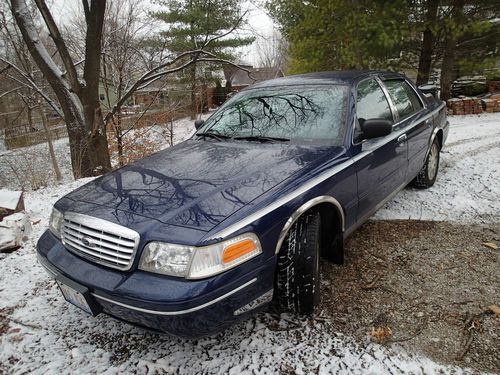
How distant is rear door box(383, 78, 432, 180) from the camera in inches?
136

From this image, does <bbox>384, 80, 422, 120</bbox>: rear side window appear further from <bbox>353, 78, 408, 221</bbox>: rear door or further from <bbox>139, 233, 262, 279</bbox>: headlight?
<bbox>139, 233, 262, 279</bbox>: headlight

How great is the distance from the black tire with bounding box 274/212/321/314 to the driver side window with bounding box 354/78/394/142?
100cm

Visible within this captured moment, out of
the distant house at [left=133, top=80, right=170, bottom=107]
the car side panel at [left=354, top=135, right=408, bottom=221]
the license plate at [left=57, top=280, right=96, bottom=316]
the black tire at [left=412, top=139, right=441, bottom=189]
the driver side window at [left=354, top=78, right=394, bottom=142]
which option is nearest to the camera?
the license plate at [left=57, top=280, right=96, bottom=316]

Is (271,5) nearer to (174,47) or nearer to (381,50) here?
(381,50)

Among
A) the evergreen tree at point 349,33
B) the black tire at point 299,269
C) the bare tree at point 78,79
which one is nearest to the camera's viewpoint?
the black tire at point 299,269

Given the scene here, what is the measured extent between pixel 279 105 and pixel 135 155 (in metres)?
9.00

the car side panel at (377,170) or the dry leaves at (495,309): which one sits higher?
the car side panel at (377,170)

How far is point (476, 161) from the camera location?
5234mm

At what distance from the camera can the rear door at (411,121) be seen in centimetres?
344

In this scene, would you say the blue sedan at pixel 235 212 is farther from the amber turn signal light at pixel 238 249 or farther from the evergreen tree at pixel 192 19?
the evergreen tree at pixel 192 19

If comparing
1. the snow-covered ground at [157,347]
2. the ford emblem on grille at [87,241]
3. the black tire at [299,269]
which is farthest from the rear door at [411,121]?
the ford emblem on grille at [87,241]

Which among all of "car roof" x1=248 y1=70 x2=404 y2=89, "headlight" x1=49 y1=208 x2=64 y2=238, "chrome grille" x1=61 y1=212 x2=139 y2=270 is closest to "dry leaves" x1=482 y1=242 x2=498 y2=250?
"car roof" x1=248 y1=70 x2=404 y2=89

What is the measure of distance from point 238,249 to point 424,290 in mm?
1610

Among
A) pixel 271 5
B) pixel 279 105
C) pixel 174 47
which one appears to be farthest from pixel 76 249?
pixel 174 47
